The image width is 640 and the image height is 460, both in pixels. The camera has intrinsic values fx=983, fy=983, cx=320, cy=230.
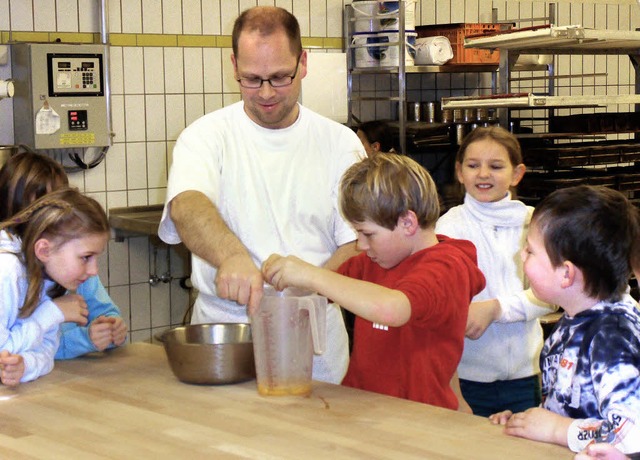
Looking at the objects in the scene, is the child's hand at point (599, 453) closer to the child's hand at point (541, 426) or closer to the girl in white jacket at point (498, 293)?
the child's hand at point (541, 426)

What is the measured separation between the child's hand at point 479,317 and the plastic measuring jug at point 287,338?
58 cm

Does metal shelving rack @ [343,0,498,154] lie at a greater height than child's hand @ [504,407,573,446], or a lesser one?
greater

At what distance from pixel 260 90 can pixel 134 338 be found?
8.92 ft

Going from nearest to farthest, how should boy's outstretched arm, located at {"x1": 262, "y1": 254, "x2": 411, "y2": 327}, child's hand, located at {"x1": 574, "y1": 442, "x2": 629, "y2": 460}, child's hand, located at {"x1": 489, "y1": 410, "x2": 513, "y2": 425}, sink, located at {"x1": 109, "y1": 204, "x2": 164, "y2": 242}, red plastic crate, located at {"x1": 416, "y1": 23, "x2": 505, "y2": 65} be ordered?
child's hand, located at {"x1": 574, "y1": 442, "x2": 629, "y2": 460}, child's hand, located at {"x1": 489, "y1": 410, "x2": 513, "y2": 425}, boy's outstretched arm, located at {"x1": 262, "y1": 254, "x2": 411, "y2": 327}, sink, located at {"x1": 109, "y1": 204, "x2": 164, "y2": 242}, red plastic crate, located at {"x1": 416, "y1": 23, "x2": 505, "y2": 65}

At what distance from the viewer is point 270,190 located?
9.00 ft

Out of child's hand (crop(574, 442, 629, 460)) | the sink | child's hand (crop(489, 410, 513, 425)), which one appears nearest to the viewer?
child's hand (crop(574, 442, 629, 460))

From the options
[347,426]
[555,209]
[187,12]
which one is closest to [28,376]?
[347,426]

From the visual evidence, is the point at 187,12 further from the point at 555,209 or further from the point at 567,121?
the point at 555,209

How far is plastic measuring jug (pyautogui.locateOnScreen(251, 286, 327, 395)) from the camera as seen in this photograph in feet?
6.72

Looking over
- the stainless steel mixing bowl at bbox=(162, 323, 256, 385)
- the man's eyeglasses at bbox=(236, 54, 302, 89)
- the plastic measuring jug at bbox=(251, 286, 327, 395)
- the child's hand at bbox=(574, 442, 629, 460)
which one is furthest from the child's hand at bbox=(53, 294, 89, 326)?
the child's hand at bbox=(574, 442, 629, 460)

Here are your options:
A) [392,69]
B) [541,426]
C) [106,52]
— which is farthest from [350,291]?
[392,69]

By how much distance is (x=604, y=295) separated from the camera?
6.18ft

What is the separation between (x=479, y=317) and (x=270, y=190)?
2.20 feet

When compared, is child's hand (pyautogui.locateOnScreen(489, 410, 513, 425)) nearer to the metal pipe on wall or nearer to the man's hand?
the man's hand
